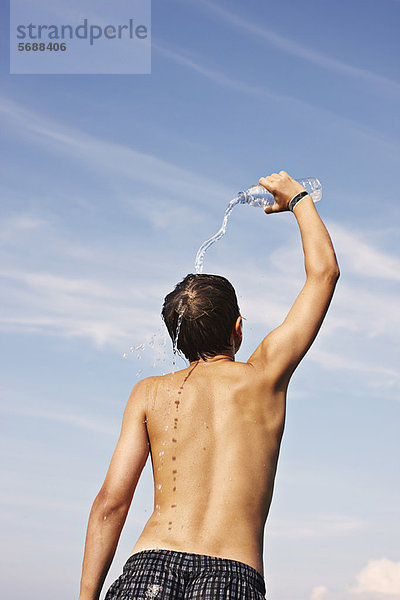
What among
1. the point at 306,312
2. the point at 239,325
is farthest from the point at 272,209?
the point at 306,312

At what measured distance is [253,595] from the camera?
11.7ft

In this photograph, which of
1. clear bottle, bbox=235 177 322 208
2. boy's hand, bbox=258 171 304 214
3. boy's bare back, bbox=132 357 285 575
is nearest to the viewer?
boy's bare back, bbox=132 357 285 575

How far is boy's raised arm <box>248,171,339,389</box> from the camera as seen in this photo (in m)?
3.96

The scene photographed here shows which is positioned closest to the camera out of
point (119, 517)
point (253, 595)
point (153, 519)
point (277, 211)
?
point (253, 595)

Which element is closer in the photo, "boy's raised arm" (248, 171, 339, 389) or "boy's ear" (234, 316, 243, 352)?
"boy's raised arm" (248, 171, 339, 389)

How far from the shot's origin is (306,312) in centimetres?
402

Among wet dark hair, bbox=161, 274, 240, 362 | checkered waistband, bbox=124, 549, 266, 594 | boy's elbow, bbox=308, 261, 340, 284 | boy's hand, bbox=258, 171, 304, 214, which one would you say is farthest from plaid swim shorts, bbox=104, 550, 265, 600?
boy's hand, bbox=258, 171, 304, 214

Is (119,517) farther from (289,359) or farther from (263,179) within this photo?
(263,179)

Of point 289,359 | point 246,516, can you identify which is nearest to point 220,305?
point 289,359

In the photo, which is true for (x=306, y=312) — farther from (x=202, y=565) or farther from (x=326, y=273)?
(x=202, y=565)

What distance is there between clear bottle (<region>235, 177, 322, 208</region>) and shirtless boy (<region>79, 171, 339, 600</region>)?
153 cm

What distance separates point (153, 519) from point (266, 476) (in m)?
0.61

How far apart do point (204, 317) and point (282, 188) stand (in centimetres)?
100

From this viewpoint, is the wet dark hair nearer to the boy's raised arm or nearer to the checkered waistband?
the boy's raised arm
